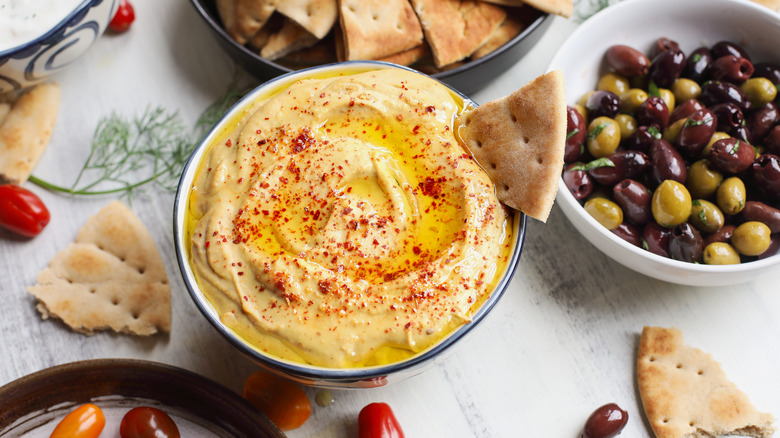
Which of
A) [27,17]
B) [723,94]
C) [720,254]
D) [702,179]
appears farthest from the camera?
[27,17]

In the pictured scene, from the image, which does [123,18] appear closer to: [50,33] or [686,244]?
[50,33]

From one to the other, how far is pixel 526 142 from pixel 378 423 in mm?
1102

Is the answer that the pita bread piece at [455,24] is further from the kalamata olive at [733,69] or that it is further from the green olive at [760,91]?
the green olive at [760,91]

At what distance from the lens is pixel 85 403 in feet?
7.91

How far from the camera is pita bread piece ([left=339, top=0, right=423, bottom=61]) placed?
8.58 ft

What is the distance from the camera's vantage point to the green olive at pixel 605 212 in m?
2.48

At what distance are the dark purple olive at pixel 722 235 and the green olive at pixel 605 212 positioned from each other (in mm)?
310

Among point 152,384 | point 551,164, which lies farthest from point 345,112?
point 152,384

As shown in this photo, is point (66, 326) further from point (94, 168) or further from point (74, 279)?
point (94, 168)

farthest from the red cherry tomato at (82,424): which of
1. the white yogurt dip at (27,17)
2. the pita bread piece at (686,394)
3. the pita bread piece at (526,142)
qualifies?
the pita bread piece at (686,394)

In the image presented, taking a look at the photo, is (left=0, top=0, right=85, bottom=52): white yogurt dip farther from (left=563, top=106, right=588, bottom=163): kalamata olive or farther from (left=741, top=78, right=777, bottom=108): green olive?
(left=741, top=78, right=777, bottom=108): green olive

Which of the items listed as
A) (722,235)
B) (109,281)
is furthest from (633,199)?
(109,281)

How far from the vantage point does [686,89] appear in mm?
2691

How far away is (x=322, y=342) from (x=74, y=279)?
133 cm
